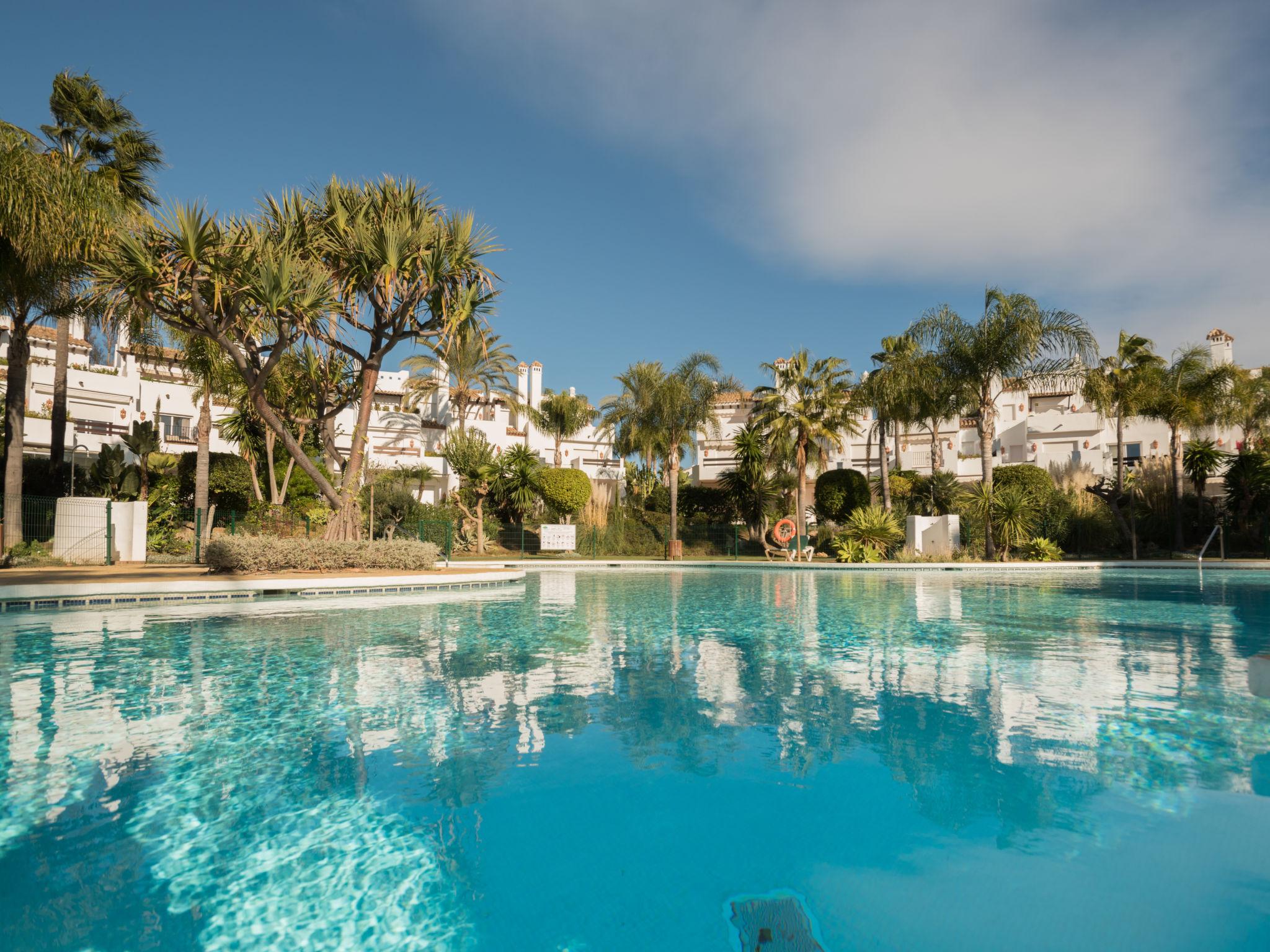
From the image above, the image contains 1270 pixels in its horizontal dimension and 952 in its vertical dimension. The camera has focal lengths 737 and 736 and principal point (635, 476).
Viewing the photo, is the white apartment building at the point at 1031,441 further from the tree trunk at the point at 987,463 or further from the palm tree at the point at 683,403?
the tree trunk at the point at 987,463

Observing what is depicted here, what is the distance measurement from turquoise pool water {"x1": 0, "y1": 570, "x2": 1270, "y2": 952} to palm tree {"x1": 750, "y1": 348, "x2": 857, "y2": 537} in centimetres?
2017

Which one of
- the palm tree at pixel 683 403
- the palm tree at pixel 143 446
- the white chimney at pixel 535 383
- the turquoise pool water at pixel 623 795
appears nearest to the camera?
the turquoise pool water at pixel 623 795

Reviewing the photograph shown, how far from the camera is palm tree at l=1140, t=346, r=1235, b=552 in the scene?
1115 inches

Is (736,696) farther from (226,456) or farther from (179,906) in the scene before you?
(226,456)

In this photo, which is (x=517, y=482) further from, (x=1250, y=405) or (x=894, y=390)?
(x=1250, y=405)

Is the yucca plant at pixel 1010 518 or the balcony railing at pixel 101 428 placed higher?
the balcony railing at pixel 101 428

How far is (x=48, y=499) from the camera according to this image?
19469mm

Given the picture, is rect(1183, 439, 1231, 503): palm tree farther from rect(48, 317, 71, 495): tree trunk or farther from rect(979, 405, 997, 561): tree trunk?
rect(48, 317, 71, 495): tree trunk

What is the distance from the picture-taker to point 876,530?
27578 millimetres

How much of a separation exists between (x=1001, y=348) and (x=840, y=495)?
8.43 m

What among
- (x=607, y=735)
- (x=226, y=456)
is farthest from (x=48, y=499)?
(x=607, y=735)

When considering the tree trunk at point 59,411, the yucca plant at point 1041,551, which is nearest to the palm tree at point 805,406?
the yucca plant at point 1041,551

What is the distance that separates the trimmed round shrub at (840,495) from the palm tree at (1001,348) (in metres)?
5.27

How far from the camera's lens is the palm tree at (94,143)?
19594 millimetres
